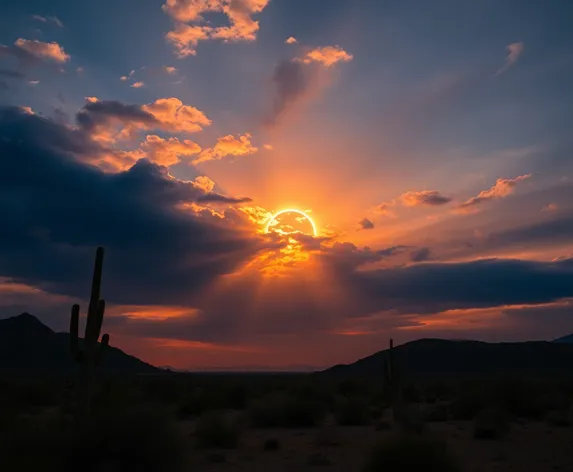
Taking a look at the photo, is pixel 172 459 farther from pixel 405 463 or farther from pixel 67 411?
pixel 67 411

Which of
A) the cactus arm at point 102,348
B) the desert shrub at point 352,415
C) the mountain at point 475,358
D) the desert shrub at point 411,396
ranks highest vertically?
the mountain at point 475,358

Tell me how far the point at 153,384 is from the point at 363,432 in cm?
2618

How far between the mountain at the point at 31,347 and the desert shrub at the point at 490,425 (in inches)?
3510

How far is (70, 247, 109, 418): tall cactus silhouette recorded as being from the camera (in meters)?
18.2

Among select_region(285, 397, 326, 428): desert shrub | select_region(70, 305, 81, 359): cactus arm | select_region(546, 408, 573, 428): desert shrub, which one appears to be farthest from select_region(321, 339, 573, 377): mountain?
select_region(70, 305, 81, 359): cactus arm

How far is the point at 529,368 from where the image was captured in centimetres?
12031

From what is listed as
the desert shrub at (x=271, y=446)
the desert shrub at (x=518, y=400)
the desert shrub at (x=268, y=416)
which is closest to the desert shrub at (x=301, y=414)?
the desert shrub at (x=268, y=416)

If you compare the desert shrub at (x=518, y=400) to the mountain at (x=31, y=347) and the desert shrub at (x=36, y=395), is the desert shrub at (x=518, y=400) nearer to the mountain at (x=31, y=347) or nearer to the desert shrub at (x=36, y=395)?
the desert shrub at (x=36, y=395)

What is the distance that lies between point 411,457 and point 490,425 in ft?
38.0

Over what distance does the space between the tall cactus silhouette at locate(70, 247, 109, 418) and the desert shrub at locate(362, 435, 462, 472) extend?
8.67 metres

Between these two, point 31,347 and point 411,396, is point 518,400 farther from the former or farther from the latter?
point 31,347

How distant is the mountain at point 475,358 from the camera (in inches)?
4803

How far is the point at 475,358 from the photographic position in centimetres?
13100

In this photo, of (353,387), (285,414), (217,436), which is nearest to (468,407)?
(285,414)
